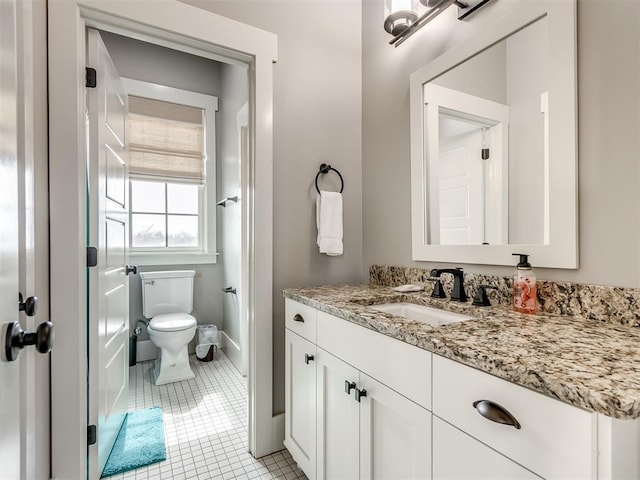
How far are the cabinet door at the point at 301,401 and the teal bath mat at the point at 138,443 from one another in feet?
2.29

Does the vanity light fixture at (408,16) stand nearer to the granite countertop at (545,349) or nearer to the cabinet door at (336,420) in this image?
the granite countertop at (545,349)

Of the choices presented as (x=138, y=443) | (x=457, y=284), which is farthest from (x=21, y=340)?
(x=138, y=443)

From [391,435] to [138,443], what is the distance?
4.92 feet

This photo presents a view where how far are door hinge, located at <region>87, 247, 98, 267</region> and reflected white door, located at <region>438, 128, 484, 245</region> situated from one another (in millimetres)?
1520

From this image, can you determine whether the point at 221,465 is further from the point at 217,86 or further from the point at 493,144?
the point at 217,86

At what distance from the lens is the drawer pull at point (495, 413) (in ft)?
2.05

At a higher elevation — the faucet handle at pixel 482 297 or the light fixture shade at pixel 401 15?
the light fixture shade at pixel 401 15

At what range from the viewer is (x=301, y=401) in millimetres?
1444

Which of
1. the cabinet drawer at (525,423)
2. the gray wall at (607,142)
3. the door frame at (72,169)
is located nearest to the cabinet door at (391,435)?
the cabinet drawer at (525,423)

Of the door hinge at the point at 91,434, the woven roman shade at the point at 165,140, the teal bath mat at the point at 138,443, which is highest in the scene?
the woven roman shade at the point at 165,140

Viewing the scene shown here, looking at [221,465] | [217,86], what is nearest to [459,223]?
[221,465]

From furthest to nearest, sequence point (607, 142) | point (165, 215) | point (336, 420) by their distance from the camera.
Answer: point (165, 215) < point (336, 420) < point (607, 142)

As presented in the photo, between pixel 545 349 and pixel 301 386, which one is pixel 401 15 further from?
pixel 301 386

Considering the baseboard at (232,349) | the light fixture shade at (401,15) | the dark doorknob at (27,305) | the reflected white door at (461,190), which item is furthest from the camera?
the baseboard at (232,349)
